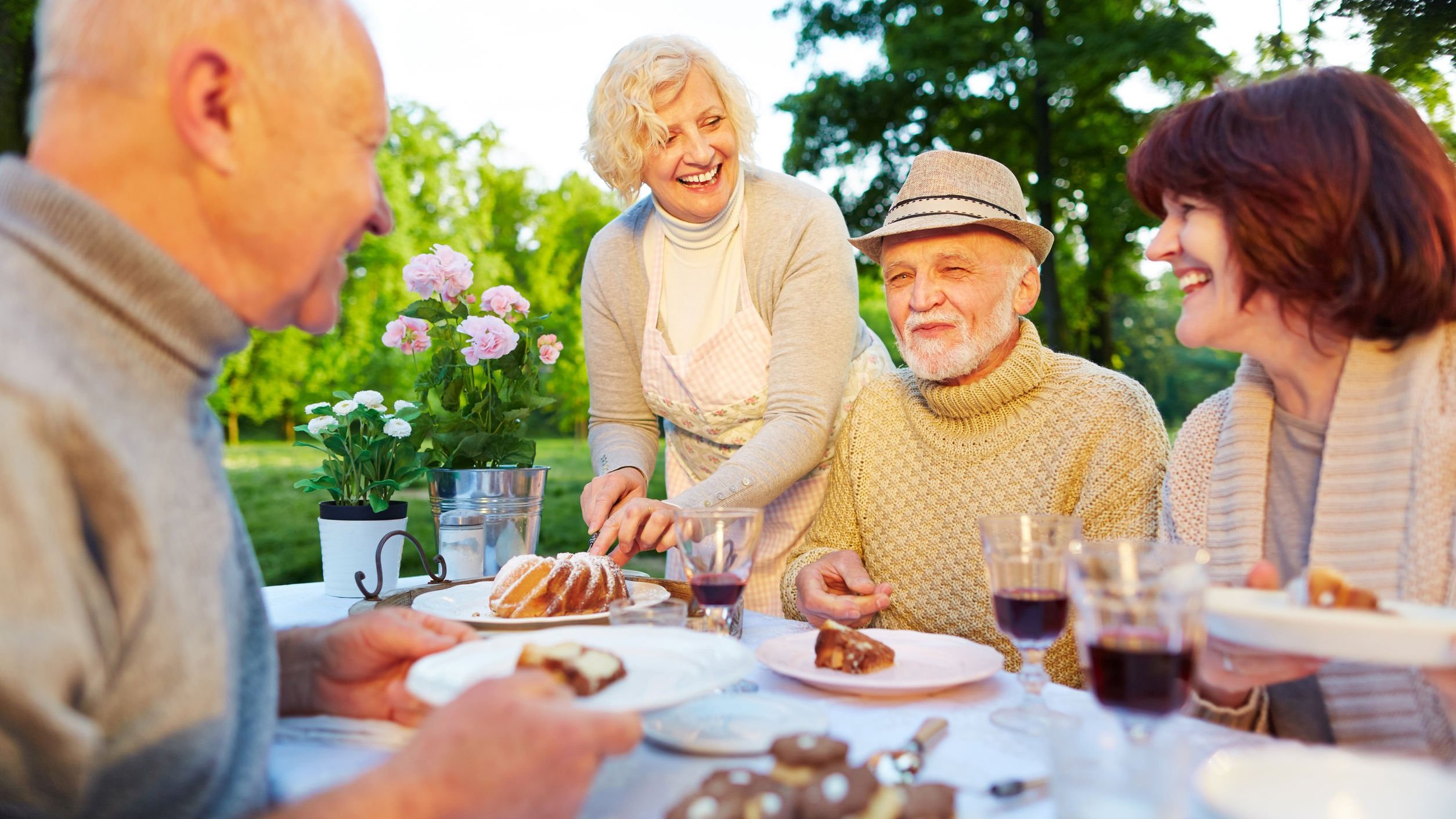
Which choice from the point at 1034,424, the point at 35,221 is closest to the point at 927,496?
the point at 1034,424

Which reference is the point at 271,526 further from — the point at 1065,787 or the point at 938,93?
the point at 1065,787

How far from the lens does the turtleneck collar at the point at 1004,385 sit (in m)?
2.99

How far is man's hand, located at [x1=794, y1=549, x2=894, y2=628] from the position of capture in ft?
8.04

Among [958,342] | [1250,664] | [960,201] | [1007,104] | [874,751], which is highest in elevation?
[1007,104]

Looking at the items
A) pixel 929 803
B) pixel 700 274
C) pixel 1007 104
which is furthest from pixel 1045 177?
pixel 929 803

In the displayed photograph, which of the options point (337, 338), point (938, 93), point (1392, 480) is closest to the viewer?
point (1392, 480)

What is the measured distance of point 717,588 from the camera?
1.93 metres

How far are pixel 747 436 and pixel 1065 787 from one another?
8.67 feet

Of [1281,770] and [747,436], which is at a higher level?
[747,436]

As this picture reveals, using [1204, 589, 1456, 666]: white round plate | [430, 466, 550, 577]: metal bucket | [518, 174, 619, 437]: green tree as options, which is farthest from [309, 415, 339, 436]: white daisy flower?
[518, 174, 619, 437]: green tree

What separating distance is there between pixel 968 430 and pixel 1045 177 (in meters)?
8.84

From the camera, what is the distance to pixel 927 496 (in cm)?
308

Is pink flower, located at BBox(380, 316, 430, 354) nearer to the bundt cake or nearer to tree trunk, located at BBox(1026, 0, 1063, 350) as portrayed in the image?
the bundt cake

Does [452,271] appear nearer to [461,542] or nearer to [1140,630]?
[461,542]
